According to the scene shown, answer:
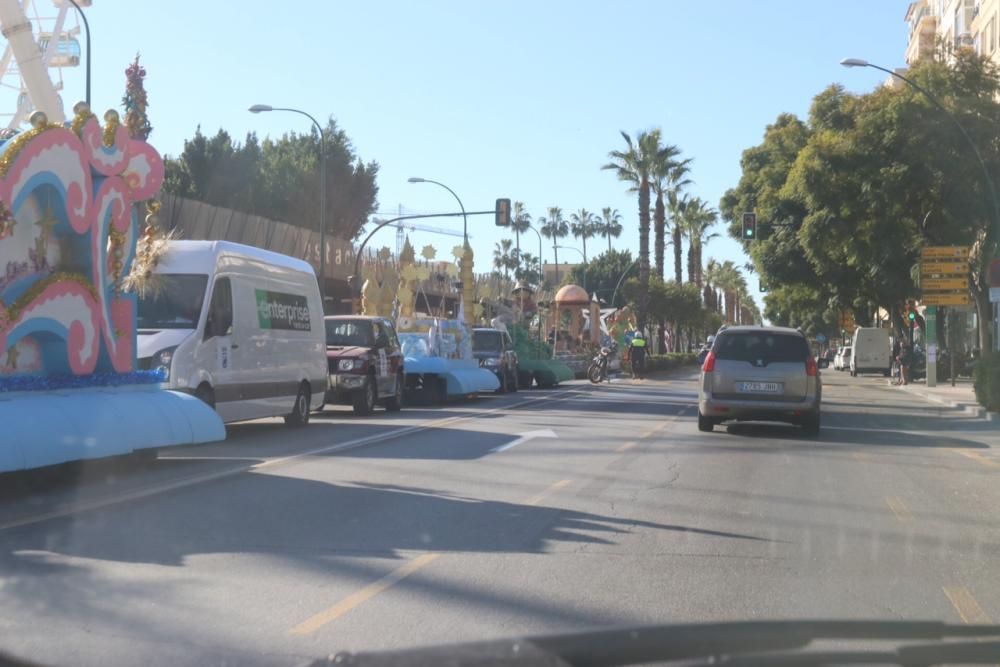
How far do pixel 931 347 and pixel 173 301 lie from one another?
97.1 ft

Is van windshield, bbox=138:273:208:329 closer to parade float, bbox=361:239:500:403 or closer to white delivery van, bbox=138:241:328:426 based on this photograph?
white delivery van, bbox=138:241:328:426

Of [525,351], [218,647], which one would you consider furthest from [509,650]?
[525,351]

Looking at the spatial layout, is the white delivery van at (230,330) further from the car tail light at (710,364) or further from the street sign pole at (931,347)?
the street sign pole at (931,347)

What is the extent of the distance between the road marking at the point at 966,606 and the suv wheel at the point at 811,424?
11.2m

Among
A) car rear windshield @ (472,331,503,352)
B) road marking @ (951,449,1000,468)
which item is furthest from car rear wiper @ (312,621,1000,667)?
car rear windshield @ (472,331,503,352)

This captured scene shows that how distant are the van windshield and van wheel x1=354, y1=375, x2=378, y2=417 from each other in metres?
6.63

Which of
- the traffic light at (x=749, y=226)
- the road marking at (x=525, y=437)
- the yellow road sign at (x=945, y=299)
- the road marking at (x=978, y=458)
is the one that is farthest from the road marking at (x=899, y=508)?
the traffic light at (x=749, y=226)

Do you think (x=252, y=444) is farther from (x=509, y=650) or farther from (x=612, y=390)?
(x=612, y=390)

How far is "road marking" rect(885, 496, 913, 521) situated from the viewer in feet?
33.6

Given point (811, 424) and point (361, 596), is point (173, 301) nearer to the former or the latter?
point (811, 424)

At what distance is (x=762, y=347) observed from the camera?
60.2 ft

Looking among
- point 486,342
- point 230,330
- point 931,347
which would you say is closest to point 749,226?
point 931,347

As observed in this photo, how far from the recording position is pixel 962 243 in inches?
1473

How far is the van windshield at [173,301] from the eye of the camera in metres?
16.0
